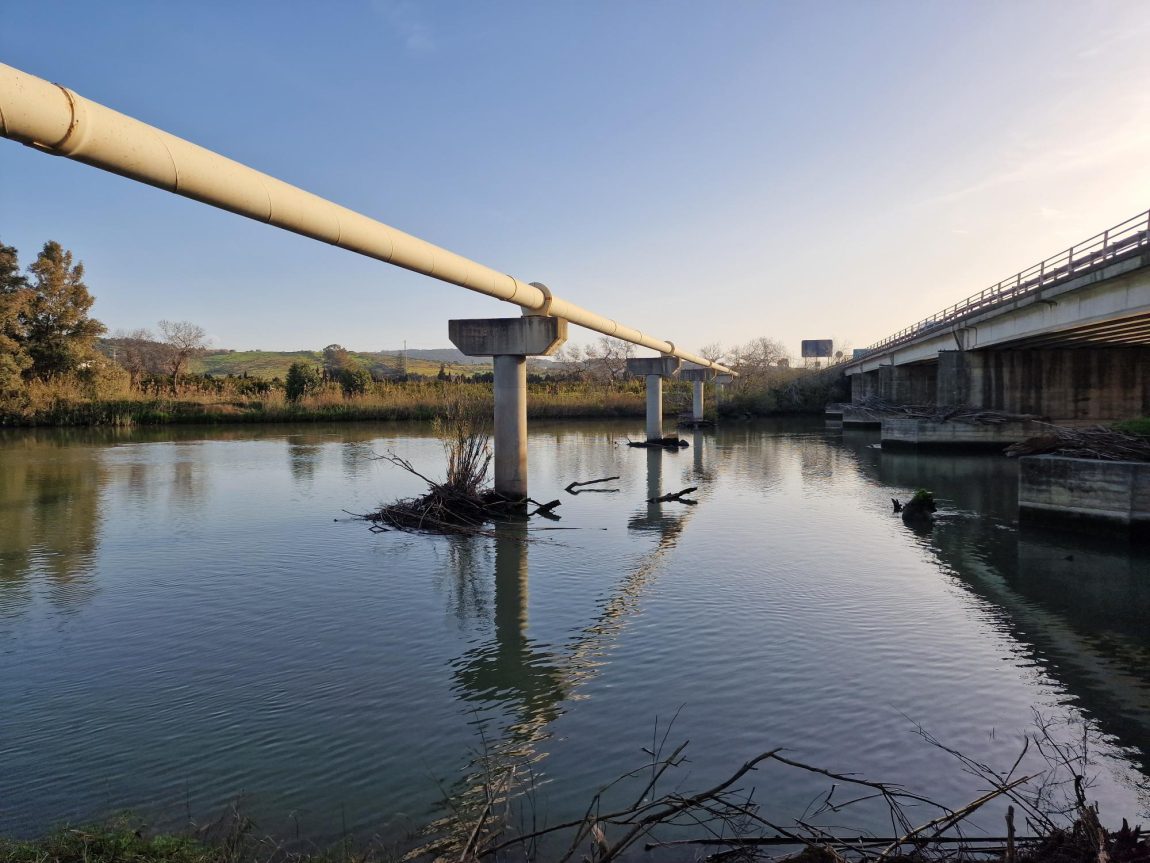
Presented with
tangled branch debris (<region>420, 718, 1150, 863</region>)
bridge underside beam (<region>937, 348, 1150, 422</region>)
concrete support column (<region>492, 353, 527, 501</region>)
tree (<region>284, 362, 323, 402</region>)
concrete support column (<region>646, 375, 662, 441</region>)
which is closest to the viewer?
tangled branch debris (<region>420, 718, 1150, 863</region>)

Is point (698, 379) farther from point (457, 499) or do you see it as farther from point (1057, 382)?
point (457, 499)

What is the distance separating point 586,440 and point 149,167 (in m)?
36.7

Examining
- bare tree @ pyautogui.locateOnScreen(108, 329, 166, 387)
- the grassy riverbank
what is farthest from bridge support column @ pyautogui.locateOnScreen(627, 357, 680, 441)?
bare tree @ pyautogui.locateOnScreen(108, 329, 166, 387)

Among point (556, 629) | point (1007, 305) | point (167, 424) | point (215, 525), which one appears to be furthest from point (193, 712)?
point (167, 424)

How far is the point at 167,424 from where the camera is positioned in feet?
179

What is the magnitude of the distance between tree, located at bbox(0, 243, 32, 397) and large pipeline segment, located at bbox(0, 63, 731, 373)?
48.2 meters

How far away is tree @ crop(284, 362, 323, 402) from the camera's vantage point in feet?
200

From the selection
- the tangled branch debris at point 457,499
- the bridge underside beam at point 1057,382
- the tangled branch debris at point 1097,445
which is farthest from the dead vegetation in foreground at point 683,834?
the bridge underside beam at point 1057,382

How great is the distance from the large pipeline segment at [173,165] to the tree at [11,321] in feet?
158

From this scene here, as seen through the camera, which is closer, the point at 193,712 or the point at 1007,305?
the point at 193,712

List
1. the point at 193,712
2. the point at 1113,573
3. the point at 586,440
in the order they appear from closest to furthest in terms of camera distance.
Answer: the point at 193,712
the point at 1113,573
the point at 586,440

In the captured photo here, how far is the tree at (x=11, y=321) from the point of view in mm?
47250

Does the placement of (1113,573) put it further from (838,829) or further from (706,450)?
(706,450)

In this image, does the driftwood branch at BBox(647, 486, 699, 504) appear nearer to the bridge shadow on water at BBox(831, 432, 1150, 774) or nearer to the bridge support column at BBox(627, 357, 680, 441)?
the bridge shadow on water at BBox(831, 432, 1150, 774)
